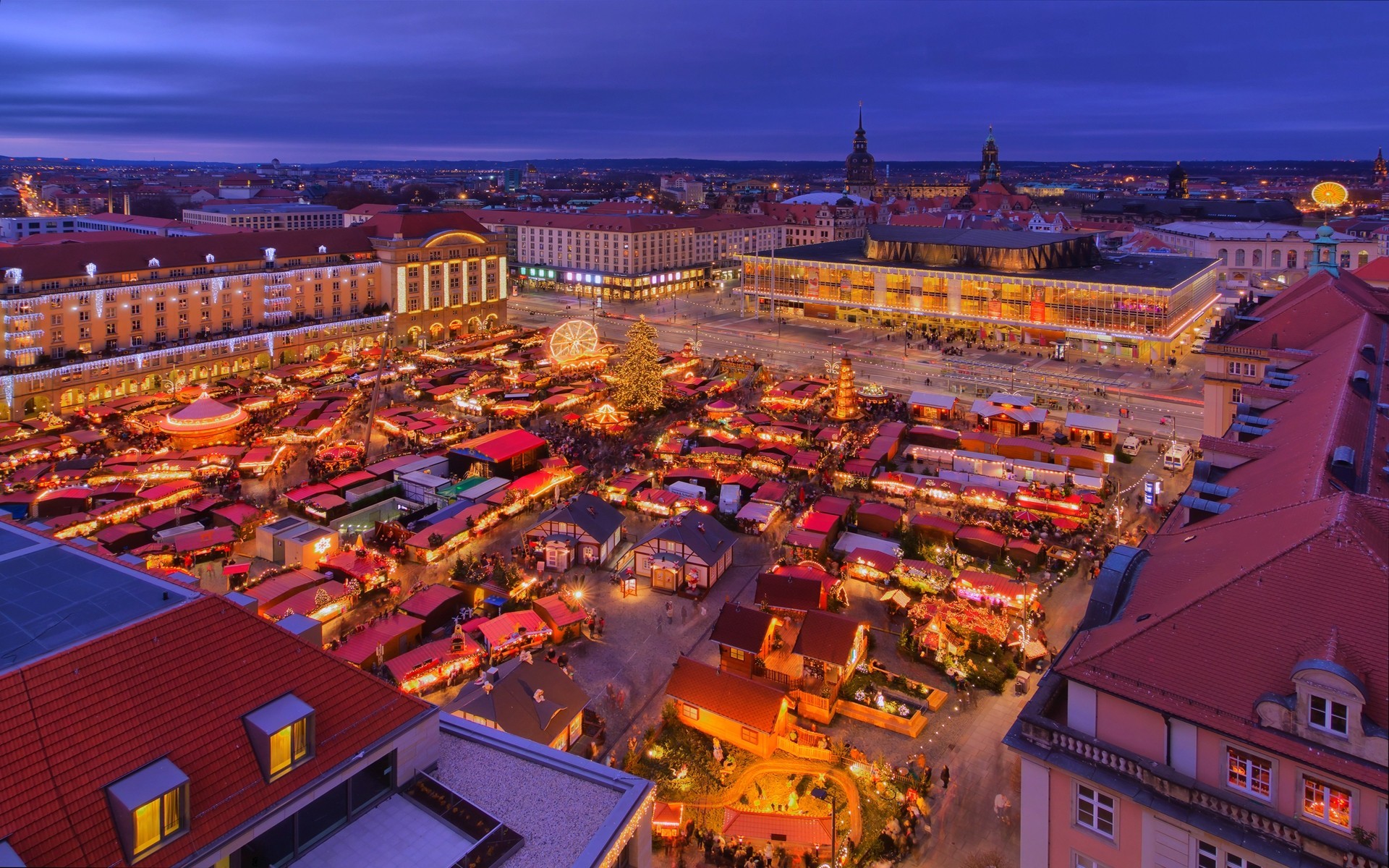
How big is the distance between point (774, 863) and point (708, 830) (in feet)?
5.13

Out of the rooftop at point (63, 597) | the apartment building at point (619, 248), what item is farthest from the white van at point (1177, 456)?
the apartment building at point (619, 248)

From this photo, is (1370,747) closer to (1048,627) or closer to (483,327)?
(1048,627)

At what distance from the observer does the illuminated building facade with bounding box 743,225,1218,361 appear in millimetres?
67000

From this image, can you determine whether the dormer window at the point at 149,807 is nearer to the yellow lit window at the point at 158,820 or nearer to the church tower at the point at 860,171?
the yellow lit window at the point at 158,820

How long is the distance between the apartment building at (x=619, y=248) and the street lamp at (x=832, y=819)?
268 ft

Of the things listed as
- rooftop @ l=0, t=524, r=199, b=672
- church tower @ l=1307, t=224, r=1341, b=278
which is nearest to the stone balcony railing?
rooftop @ l=0, t=524, r=199, b=672

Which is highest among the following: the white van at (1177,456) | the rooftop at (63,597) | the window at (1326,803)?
the rooftop at (63,597)

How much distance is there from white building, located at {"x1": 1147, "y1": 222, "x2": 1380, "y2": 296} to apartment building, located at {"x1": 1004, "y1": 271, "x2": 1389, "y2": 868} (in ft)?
294

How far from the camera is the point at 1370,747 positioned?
10625mm

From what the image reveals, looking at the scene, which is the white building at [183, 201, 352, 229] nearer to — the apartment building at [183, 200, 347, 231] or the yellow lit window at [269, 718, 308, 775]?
the apartment building at [183, 200, 347, 231]

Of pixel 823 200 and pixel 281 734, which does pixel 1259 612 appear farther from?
pixel 823 200

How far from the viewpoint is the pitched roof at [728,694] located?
2067 cm

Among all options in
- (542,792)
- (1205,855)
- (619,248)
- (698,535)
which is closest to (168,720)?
(542,792)

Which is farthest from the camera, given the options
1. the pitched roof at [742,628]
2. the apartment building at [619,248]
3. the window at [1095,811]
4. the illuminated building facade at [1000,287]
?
the apartment building at [619,248]
